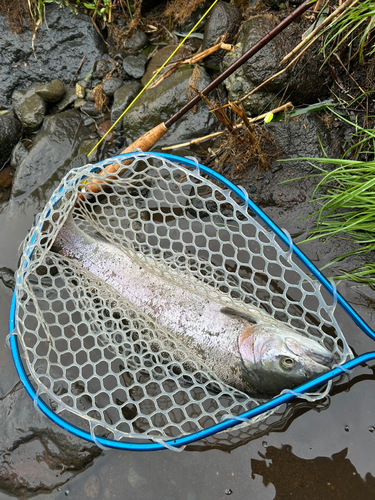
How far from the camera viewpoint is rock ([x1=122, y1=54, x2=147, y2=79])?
13.7ft

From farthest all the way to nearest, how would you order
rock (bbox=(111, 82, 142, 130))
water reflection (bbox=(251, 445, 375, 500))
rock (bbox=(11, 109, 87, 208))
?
1. rock (bbox=(111, 82, 142, 130))
2. rock (bbox=(11, 109, 87, 208))
3. water reflection (bbox=(251, 445, 375, 500))

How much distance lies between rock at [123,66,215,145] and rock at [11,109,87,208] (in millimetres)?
756

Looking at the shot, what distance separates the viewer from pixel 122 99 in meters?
4.00

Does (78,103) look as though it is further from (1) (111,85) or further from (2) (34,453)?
(2) (34,453)

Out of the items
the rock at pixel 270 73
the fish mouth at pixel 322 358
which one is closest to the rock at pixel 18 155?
the rock at pixel 270 73

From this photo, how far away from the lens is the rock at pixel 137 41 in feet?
14.0

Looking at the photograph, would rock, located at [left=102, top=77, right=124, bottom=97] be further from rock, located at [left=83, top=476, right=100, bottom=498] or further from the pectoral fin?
rock, located at [left=83, top=476, right=100, bottom=498]

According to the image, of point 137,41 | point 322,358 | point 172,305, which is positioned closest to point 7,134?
point 137,41

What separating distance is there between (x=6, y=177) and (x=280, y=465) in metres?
4.19

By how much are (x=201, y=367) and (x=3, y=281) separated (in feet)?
7.22

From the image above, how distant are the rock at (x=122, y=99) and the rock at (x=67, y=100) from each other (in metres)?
0.66

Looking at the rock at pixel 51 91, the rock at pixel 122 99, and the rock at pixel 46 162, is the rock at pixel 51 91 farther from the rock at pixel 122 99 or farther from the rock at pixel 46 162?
the rock at pixel 122 99

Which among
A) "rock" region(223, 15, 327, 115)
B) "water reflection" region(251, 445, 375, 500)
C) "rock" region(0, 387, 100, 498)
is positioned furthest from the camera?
"rock" region(223, 15, 327, 115)

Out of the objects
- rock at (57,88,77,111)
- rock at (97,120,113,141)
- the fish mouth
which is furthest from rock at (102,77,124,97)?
the fish mouth
